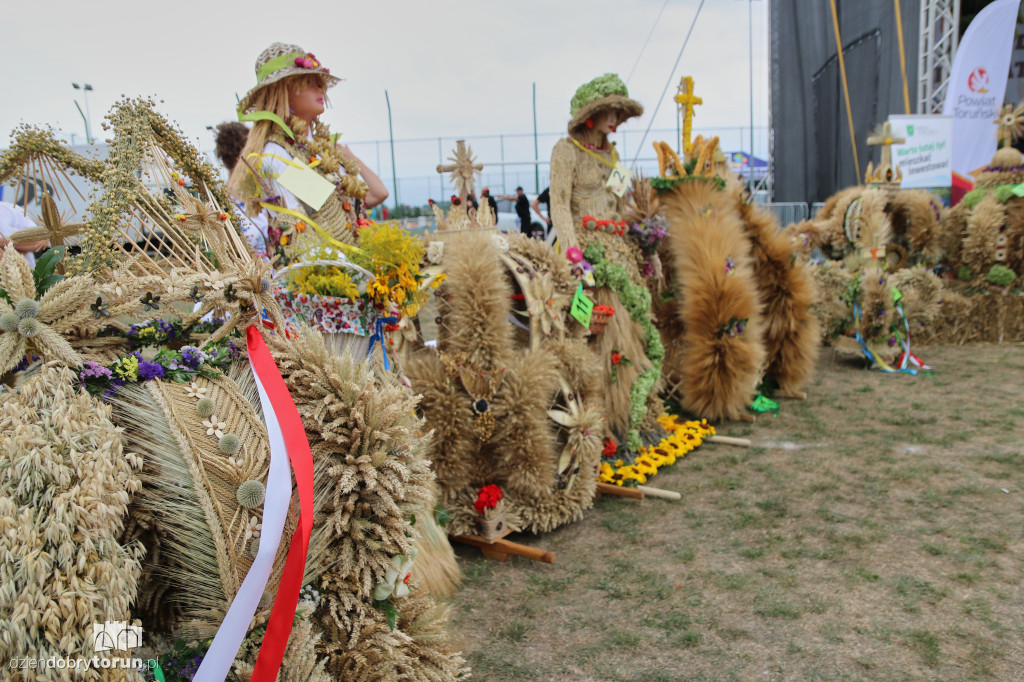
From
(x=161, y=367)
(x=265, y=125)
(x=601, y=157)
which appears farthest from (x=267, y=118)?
(x=601, y=157)

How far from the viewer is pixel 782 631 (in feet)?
7.38

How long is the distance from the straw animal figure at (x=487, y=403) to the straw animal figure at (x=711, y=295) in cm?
182

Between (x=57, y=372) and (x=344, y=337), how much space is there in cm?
116

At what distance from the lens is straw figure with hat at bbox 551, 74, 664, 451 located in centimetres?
387

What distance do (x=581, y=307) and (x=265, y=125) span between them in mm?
1771

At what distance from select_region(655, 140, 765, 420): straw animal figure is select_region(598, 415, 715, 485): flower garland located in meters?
0.26

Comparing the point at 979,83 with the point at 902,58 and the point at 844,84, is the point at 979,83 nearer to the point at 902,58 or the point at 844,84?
the point at 902,58

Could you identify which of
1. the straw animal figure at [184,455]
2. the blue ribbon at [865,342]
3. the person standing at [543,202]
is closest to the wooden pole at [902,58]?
the blue ribbon at [865,342]

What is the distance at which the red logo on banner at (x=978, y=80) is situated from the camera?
926 centimetres

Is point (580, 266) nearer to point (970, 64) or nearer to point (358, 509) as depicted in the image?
point (358, 509)

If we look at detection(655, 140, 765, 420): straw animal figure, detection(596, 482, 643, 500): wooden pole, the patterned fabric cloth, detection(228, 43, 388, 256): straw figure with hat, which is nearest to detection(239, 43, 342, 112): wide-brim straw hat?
detection(228, 43, 388, 256): straw figure with hat

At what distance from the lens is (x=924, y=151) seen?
8570 millimetres

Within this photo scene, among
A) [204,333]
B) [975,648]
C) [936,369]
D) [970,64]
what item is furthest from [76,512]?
[970,64]

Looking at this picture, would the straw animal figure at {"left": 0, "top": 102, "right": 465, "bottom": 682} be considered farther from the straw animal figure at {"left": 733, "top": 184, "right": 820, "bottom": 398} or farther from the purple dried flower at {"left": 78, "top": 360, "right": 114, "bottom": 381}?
the straw animal figure at {"left": 733, "top": 184, "right": 820, "bottom": 398}
